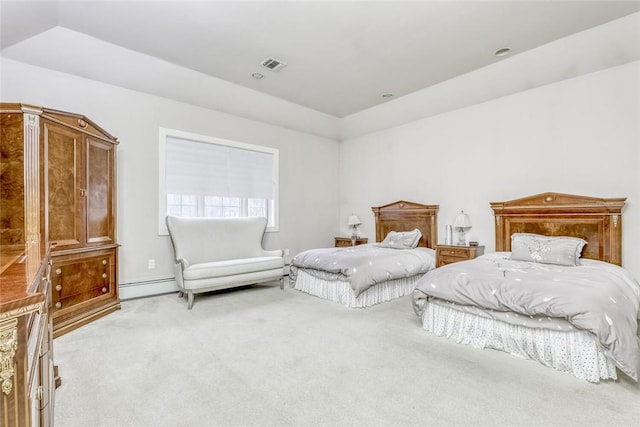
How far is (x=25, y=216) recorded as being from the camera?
8.34 feet

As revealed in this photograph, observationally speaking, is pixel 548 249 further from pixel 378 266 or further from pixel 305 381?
pixel 305 381

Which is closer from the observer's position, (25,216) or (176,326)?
(25,216)

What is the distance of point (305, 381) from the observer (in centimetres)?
201

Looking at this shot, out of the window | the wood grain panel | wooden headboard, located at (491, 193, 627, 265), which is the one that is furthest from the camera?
the window

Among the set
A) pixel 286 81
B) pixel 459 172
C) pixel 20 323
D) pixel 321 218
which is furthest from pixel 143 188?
pixel 459 172

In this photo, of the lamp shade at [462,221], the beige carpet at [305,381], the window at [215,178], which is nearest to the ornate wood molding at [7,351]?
the beige carpet at [305,381]

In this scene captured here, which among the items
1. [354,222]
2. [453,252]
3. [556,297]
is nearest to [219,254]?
[354,222]

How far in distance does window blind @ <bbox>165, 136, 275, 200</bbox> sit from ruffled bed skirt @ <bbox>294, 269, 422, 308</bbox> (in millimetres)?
1690

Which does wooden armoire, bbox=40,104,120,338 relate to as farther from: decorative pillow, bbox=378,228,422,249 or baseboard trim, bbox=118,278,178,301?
decorative pillow, bbox=378,228,422,249

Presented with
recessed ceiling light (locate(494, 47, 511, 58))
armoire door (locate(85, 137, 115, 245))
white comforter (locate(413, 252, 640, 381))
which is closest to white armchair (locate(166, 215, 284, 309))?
armoire door (locate(85, 137, 115, 245))

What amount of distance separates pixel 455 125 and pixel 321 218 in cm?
285

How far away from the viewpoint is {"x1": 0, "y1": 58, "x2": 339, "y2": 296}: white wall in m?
3.42

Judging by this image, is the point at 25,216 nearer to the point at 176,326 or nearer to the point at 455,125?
the point at 176,326

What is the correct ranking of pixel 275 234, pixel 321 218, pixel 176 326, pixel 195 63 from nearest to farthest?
pixel 176 326, pixel 195 63, pixel 275 234, pixel 321 218
